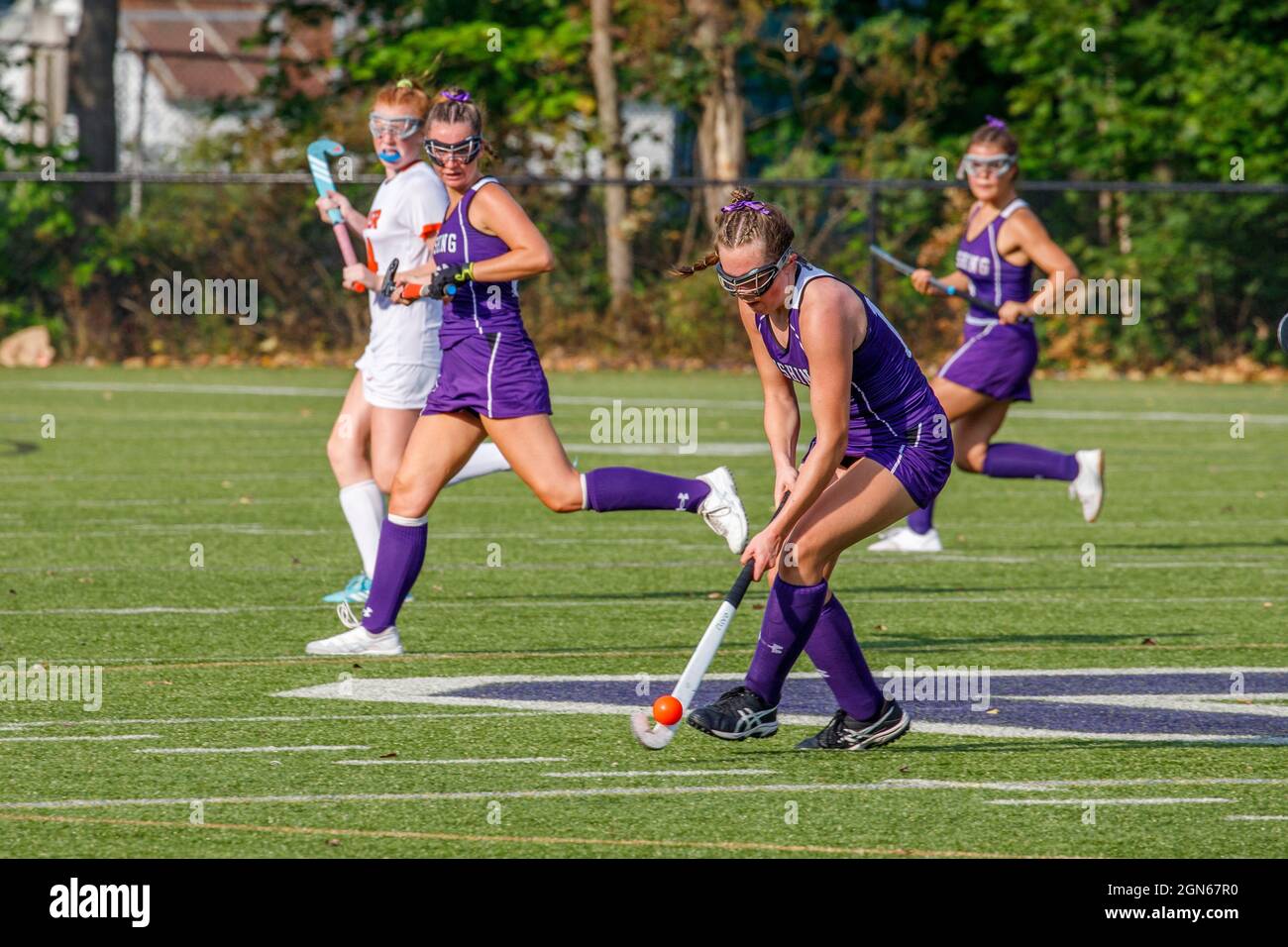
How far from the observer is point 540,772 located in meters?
6.50

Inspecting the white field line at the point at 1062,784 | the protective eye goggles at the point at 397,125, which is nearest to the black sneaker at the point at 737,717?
the white field line at the point at 1062,784

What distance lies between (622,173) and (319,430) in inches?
421

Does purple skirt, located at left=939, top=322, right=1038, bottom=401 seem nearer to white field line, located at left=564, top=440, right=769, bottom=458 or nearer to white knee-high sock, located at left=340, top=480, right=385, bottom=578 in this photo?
white knee-high sock, located at left=340, top=480, right=385, bottom=578

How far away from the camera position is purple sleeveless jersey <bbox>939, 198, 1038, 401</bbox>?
12023mm

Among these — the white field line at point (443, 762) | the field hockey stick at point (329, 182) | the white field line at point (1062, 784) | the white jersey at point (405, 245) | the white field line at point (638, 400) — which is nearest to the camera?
the white field line at point (1062, 784)

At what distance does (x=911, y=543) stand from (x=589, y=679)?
4.45 m

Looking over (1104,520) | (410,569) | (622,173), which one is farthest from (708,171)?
(410,569)

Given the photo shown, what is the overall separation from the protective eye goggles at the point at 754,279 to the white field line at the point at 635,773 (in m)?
1.37

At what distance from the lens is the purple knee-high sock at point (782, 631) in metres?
6.69

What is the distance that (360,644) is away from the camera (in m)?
8.52

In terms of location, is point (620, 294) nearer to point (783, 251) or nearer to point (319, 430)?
point (319, 430)

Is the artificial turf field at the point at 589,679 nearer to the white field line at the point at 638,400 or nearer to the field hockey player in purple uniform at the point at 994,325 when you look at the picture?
the field hockey player in purple uniform at the point at 994,325

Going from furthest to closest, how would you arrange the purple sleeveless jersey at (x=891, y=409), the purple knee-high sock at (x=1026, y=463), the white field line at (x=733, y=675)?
1. the purple knee-high sock at (x=1026, y=463)
2. the white field line at (x=733, y=675)
3. the purple sleeveless jersey at (x=891, y=409)

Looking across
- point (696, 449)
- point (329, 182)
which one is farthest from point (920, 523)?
point (696, 449)
